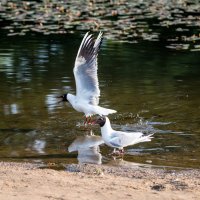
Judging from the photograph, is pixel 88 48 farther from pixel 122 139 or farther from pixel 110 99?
pixel 122 139

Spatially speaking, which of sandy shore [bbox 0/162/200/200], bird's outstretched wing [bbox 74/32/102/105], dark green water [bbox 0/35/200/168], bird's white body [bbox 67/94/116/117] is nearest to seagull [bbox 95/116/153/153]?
dark green water [bbox 0/35/200/168]

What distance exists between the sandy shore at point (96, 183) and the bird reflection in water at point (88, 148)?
2.00 feet

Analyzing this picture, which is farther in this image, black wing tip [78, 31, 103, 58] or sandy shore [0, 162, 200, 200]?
black wing tip [78, 31, 103, 58]

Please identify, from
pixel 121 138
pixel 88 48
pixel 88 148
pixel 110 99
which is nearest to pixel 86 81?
pixel 88 48

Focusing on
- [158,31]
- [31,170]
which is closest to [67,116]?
[31,170]

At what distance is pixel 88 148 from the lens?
973 cm

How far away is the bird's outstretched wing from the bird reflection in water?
2.69 feet

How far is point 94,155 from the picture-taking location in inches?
365

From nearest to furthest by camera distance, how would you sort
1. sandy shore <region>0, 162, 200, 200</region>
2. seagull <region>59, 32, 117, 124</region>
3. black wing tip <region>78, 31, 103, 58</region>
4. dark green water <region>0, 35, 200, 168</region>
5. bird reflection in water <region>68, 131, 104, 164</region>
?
sandy shore <region>0, 162, 200, 200</region> → bird reflection in water <region>68, 131, 104, 164</region> → dark green water <region>0, 35, 200, 168</region> → seagull <region>59, 32, 117, 124</region> → black wing tip <region>78, 31, 103, 58</region>

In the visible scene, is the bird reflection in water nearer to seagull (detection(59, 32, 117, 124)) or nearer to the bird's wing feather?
the bird's wing feather

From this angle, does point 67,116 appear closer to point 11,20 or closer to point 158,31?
point 158,31

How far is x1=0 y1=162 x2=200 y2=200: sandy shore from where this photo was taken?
6711 mm

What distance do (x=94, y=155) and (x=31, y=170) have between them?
1459 mm

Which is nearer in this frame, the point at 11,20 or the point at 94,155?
the point at 94,155
